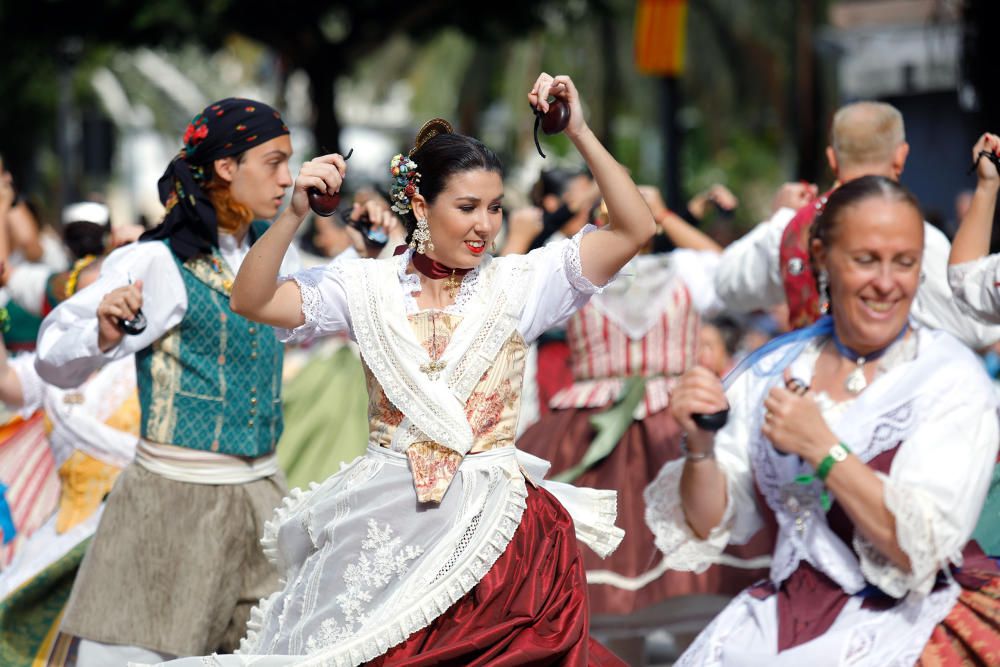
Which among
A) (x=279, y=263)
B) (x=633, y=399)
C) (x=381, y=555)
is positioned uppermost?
(x=279, y=263)

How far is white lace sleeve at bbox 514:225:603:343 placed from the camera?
3.57 metres

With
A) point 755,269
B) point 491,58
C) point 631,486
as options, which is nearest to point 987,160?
point 755,269

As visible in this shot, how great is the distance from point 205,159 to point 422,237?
1208 mm

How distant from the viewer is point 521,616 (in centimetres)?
332

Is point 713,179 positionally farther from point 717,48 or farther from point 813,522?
point 813,522

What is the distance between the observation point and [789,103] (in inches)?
1094

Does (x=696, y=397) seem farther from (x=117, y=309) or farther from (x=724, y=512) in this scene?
(x=117, y=309)

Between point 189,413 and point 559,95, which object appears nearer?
point 559,95

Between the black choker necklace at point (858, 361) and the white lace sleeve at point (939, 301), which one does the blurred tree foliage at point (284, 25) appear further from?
the black choker necklace at point (858, 361)

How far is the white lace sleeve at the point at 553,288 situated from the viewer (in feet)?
11.7

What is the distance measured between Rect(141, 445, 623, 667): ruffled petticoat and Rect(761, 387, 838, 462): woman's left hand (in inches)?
25.0

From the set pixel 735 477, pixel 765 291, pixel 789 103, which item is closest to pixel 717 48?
pixel 789 103

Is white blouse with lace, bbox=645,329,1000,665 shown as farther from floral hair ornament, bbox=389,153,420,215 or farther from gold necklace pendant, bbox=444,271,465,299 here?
floral hair ornament, bbox=389,153,420,215

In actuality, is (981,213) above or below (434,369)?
above
